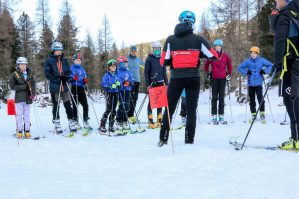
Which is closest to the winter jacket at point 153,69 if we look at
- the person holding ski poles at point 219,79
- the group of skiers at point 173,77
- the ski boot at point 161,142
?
the group of skiers at point 173,77

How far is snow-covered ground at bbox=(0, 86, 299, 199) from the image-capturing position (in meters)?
3.49

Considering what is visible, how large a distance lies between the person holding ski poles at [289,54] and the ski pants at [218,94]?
4.97 meters

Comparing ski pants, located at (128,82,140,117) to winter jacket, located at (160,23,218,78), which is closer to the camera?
winter jacket, located at (160,23,218,78)

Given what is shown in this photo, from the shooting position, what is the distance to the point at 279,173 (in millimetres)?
4117

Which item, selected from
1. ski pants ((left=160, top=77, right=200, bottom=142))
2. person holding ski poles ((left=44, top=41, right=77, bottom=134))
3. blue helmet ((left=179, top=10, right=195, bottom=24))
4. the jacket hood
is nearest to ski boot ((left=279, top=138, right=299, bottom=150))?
ski pants ((left=160, top=77, right=200, bottom=142))

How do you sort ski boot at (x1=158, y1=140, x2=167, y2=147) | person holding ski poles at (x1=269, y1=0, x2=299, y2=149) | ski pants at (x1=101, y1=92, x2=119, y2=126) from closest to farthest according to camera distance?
person holding ski poles at (x1=269, y1=0, x2=299, y2=149) → ski boot at (x1=158, y1=140, x2=167, y2=147) → ski pants at (x1=101, y1=92, x2=119, y2=126)

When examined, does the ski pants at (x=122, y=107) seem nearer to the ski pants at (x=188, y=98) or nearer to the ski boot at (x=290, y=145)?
the ski pants at (x=188, y=98)

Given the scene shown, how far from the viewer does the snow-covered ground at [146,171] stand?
11.5 ft

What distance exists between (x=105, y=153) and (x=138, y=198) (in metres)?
2.77

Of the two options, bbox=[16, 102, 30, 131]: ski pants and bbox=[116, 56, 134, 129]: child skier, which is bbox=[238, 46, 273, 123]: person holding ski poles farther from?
bbox=[16, 102, 30, 131]: ski pants

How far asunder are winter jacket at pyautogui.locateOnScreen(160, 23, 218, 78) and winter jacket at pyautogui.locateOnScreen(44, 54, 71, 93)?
13.3 feet

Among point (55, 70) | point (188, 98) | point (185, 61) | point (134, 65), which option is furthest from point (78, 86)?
point (185, 61)

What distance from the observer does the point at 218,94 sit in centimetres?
1091

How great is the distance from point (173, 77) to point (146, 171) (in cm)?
234
